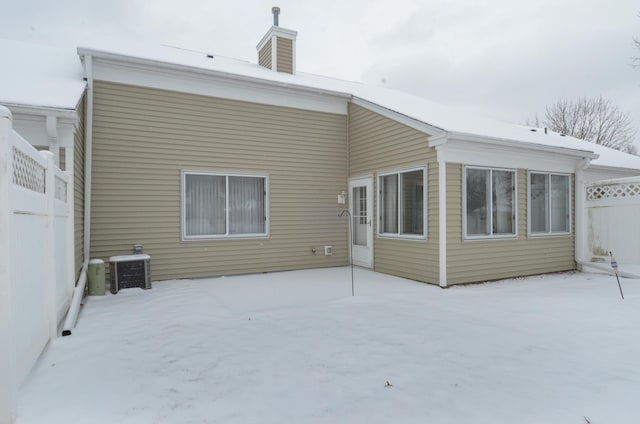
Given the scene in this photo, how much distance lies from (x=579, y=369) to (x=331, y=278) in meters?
4.46

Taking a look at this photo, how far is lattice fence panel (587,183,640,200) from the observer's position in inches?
316

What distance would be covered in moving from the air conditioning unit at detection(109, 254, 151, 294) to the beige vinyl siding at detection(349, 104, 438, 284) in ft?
14.2

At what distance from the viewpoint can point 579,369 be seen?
9.77ft

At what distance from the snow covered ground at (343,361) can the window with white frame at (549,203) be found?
88.1 inches

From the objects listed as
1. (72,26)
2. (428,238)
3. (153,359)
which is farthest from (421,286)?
(72,26)

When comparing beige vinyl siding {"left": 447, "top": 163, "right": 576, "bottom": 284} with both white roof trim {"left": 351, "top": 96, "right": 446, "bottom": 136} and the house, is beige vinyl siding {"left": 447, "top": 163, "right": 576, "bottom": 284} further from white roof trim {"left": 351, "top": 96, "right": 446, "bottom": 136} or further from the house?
white roof trim {"left": 351, "top": 96, "right": 446, "bottom": 136}

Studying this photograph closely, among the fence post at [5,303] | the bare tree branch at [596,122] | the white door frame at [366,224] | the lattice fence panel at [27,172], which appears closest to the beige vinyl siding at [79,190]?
the lattice fence panel at [27,172]

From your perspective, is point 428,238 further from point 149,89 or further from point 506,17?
point 506,17

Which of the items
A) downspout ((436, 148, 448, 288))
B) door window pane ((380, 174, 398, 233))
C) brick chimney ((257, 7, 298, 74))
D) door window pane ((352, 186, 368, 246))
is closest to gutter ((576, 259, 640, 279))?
downspout ((436, 148, 448, 288))

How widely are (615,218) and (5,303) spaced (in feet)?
34.1

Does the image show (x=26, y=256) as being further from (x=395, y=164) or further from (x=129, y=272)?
(x=395, y=164)

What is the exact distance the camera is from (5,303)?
215 cm

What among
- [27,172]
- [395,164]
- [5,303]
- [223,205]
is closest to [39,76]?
[223,205]

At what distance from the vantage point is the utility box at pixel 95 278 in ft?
18.1
